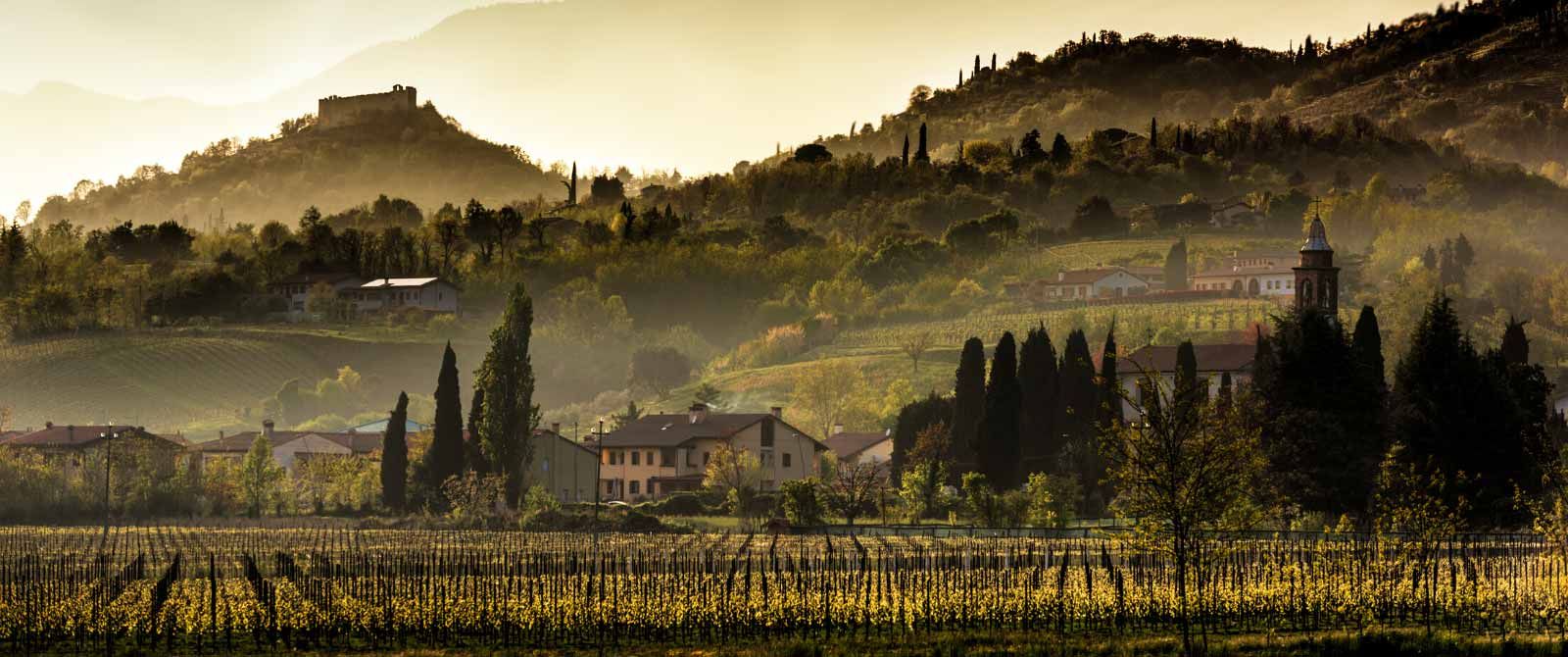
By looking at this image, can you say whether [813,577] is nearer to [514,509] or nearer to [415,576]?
[415,576]

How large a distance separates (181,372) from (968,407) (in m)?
99.4

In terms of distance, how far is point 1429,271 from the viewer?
189 meters

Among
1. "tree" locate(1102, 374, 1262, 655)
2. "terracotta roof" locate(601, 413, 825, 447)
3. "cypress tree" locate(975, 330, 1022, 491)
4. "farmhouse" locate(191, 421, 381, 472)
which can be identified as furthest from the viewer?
"farmhouse" locate(191, 421, 381, 472)

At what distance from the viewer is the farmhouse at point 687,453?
115 m

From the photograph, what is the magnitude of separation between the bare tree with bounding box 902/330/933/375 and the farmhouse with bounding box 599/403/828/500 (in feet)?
159

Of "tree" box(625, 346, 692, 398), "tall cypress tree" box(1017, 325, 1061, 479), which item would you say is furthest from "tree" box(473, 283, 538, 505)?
"tree" box(625, 346, 692, 398)

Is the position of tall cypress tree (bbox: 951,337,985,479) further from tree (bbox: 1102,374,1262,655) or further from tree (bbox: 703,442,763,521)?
tree (bbox: 1102,374,1262,655)

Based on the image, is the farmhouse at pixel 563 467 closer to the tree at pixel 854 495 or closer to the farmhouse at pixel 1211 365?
the tree at pixel 854 495

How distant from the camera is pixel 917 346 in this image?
172 m

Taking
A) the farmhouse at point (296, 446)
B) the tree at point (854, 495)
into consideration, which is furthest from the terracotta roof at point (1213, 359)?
the farmhouse at point (296, 446)

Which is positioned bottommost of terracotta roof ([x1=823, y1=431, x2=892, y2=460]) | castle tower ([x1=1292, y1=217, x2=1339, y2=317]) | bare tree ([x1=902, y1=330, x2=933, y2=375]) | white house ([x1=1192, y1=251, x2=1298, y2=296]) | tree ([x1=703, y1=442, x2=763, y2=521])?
tree ([x1=703, y1=442, x2=763, y2=521])

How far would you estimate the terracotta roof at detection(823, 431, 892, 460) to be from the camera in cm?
13012

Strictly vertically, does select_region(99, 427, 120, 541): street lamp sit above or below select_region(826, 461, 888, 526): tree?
above

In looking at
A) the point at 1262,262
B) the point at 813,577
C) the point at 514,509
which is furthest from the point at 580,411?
the point at 813,577
